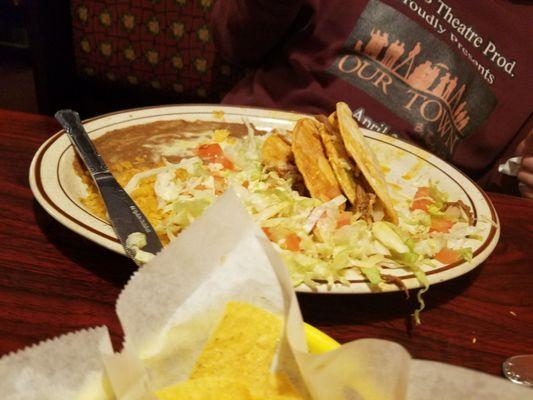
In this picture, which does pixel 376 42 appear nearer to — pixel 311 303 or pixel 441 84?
pixel 441 84

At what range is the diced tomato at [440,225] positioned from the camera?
4.08ft

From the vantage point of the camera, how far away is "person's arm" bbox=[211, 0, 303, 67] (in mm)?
1878

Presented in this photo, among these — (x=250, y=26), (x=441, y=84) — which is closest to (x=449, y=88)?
(x=441, y=84)

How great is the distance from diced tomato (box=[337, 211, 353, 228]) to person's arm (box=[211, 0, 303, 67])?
0.99 metres

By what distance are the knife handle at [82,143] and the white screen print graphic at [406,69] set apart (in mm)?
1026

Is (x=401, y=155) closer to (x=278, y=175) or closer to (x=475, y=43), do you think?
(x=278, y=175)

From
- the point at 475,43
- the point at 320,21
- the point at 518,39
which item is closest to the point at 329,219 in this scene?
the point at 320,21

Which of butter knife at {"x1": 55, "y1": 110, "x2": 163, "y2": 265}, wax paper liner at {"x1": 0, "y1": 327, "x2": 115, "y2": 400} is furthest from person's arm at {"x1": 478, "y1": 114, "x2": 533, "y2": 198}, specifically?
wax paper liner at {"x1": 0, "y1": 327, "x2": 115, "y2": 400}

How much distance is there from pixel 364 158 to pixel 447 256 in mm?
333

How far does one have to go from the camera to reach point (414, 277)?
0.93 metres

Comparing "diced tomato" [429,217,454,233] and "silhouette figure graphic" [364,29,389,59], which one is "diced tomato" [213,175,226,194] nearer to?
"diced tomato" [429,217,454,233]

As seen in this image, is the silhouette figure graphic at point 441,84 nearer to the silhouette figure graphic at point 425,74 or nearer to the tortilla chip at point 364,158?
the silhouette figure graphic at point 425,74

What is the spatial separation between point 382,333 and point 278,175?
61cm

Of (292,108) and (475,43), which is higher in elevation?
(475,43)
